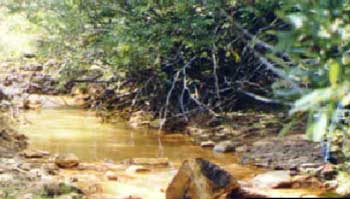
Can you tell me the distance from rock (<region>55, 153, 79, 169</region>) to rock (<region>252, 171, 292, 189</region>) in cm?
204

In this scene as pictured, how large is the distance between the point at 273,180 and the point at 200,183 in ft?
3.55

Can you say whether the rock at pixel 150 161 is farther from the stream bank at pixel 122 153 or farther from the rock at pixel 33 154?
the rock at pixel 33 154

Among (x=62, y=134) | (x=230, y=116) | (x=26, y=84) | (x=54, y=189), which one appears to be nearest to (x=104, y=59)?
(x=62, y=134)

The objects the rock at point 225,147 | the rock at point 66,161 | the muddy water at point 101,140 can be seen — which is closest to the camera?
the rock at point 66,161

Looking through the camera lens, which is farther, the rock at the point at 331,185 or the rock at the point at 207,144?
the rock at the point at 207,144

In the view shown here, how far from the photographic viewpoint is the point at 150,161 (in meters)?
7.41

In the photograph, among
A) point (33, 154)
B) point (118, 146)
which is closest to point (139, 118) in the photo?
point (118, 146)

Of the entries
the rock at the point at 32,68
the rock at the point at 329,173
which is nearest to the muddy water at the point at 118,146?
the rock at the point at 329,173

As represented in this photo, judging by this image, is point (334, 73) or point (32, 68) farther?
point (32, 68)

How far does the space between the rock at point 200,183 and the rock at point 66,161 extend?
5.54 ft

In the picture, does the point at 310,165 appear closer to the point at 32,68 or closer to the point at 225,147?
the point at 225,147

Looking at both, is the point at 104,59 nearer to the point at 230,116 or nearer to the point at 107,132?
the point at 107,132

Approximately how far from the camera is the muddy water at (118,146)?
6430mm

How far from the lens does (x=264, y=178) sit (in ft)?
21.3
